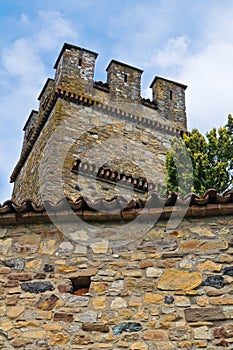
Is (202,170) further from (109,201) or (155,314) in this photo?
(155,314)

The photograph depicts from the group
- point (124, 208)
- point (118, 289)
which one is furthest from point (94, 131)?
point (118, 289)

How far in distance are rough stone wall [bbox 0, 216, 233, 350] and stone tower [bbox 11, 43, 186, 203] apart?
19.5ft

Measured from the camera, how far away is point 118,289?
474 cm

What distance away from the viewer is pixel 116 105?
536 inches

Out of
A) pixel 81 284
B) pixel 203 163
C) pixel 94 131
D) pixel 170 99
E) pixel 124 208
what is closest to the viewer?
pixel 81 284

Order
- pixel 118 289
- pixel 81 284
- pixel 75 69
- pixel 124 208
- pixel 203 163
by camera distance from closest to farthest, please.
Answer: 1. pixel 118 289
2. pixel 81 284
3. pixel 124 208
4. pixel 203 163
5. pixel 75 69

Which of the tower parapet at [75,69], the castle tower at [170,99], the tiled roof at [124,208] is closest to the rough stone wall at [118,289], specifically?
the tiled roof at [124,208]

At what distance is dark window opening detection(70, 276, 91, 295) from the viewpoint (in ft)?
15.8

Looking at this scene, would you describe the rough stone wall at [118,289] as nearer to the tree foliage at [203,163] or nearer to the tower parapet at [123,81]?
the tree foliage at [203,163]

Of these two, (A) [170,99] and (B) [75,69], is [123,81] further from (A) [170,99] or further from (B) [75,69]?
(A) [170,99]

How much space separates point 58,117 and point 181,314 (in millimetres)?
8745

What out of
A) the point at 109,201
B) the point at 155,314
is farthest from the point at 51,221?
the point at 155,314

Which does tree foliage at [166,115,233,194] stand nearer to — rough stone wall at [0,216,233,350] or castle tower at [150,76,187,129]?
rough stone wall at [0,216,233,350]

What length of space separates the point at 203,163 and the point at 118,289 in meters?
4.68
